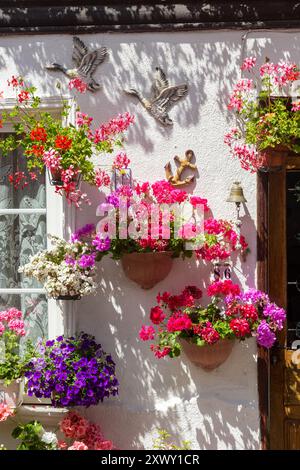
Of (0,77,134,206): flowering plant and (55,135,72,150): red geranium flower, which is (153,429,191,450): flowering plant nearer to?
(0,77,134,206): flowering plant

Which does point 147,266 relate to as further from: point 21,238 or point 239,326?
point 21,238

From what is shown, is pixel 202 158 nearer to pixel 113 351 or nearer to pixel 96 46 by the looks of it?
pixel 96 46

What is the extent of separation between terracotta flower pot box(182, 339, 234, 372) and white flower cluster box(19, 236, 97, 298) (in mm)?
826

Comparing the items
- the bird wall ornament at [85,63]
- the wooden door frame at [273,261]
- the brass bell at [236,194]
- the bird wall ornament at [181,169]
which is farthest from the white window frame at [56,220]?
the wooden door frame at [273,261]

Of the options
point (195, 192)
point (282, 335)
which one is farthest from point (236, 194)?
point (282, 335)

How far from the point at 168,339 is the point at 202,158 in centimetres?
136

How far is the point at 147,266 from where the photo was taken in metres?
5.64

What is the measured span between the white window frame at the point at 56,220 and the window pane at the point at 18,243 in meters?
0.05

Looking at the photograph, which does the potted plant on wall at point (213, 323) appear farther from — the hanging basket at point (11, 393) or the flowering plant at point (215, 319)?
the hanging basket at point (11, 393)

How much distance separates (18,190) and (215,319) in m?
1.83

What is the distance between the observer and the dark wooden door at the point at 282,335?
582 centimetres

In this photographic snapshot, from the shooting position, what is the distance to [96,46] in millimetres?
5797

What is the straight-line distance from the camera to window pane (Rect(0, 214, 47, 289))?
601 cm
